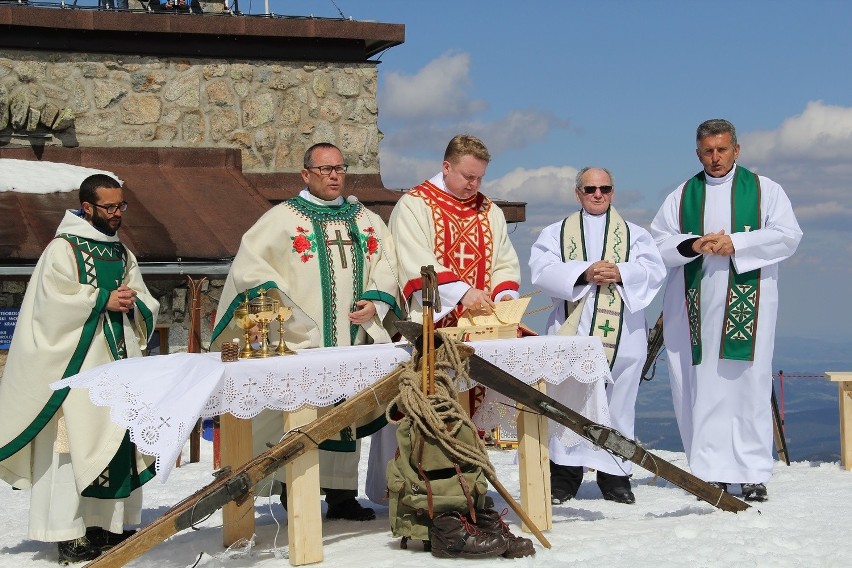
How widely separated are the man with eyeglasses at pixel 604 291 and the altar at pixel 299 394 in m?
0.90

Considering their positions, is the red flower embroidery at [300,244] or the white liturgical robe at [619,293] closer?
the red flower embroidery at [300,244]

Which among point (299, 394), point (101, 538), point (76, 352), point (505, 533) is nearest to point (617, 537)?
point (505, 533)

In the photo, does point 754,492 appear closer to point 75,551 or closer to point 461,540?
point 461,540

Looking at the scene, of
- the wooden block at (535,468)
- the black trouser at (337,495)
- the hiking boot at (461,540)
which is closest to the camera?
the hiking boot at (461,540)

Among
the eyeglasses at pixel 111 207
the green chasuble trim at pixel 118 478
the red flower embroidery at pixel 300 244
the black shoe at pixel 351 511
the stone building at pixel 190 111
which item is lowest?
the black shoe at pixel 351 511

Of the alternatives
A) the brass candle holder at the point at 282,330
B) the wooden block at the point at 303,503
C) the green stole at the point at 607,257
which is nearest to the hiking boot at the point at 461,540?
the wooden block at the point at 303,503

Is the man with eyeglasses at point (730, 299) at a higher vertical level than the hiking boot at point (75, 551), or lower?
higher

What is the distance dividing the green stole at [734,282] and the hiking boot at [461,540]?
114 inches

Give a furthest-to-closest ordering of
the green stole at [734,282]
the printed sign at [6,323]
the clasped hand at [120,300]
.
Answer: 1. the printed sign at [6,323]
2. the green stole at [734,282]
3. the clasped hand at [120,300]

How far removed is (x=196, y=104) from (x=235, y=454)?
6.74 metres

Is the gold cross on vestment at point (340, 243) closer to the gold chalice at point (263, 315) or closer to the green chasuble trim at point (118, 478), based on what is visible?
the gold chalice at point (263, 315)

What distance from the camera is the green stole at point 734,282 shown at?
823 cm

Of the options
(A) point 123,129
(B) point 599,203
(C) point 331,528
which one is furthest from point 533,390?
(A) point 123,129

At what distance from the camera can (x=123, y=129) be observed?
12.5m
